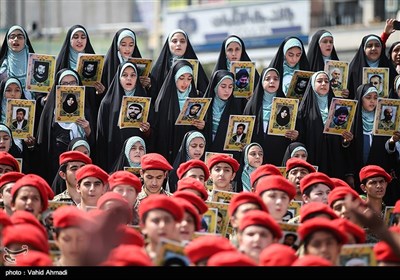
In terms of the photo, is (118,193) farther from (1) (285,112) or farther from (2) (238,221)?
(1) (285,112)

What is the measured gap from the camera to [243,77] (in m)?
13.6

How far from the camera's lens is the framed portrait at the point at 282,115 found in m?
12.8

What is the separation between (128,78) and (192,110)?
74 centimetres

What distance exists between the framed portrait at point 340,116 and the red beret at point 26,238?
5.32m

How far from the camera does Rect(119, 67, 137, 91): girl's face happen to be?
13.0 m

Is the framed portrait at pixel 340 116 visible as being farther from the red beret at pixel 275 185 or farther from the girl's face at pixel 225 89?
the red beret at pixel 275 185

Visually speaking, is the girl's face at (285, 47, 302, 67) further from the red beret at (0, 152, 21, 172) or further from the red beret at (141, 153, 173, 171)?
the red beret at (0, 152, 21, 172)

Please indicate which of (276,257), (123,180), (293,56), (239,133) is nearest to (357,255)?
(276,257)

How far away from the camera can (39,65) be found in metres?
12.9

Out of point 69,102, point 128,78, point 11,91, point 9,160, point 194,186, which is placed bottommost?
point 194,186

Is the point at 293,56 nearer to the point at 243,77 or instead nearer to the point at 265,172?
the point at 243,77

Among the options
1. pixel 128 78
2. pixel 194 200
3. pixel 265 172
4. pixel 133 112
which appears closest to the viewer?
pixel 194 200

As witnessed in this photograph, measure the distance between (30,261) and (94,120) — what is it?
5.89 meters

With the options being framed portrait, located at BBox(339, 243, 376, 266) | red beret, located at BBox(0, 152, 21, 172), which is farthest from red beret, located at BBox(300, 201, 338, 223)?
red beret, located at BBox(0, 152, 21, 172)
